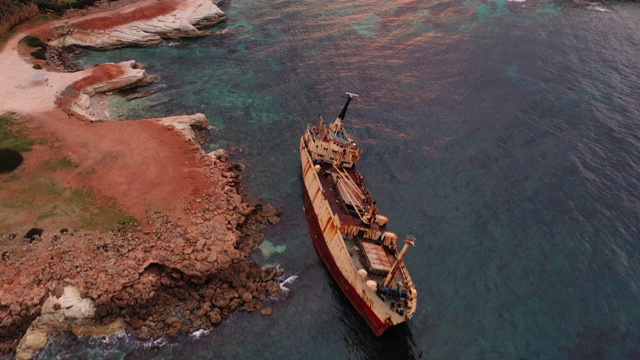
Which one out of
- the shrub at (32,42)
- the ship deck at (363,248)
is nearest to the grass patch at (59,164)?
the ship deck at (363,248)

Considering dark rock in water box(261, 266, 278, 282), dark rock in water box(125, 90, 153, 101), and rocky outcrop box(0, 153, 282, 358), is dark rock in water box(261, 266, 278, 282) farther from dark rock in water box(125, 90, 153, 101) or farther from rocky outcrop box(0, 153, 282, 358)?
dark rock in water box(125, 90, 153, 101)

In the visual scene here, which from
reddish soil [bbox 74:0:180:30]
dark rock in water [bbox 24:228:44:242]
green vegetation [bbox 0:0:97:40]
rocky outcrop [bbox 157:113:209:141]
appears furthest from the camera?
reddish soil [bbox 74:0:180:30]

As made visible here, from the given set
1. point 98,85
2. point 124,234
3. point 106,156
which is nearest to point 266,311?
point 124,234

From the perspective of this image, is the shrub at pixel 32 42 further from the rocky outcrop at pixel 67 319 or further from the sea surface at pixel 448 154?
the rocky outcrop at pixel 67 319

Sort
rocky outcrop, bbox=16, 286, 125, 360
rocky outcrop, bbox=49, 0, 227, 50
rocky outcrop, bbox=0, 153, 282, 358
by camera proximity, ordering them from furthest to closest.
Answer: rocky outcrop, bbox=49, 0, 227, 50 → rocky outcrop, bbox=0, 153, 282, 358 → rocky outcrop, bbox=16, 286, 125, 360

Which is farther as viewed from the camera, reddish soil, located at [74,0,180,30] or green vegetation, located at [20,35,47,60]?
reddish soil, located at [74,0,180,30]

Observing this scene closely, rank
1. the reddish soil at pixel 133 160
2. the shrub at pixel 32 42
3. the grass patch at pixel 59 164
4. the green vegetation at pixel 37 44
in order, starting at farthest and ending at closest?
1. the shrub at pixel 32 42
2. the green vegetation at pixel 37 44
3. the grass patch at pixel 59 164
4. the reddish soil at pixel 133 160

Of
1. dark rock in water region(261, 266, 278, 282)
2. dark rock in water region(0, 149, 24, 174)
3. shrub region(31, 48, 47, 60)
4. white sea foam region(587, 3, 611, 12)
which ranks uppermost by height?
white sea foam region(587, 3, 611, 12)

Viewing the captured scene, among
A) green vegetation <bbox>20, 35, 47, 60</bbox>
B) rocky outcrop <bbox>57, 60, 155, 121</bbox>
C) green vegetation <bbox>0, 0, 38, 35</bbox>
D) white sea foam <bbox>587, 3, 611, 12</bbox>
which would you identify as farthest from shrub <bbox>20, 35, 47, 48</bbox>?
white sea foam <bbox>587, 3, 611, 12</bbox>
